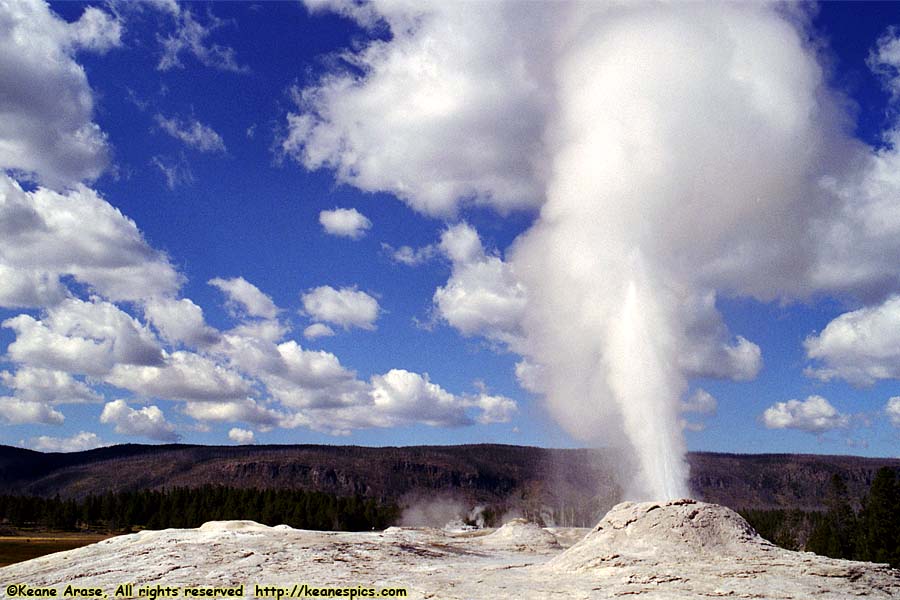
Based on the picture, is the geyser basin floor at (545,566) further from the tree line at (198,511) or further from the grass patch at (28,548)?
the tree line at (198,511)

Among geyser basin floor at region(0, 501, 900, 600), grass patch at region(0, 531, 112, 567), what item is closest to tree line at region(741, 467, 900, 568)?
geyser basin floor at region(0, 501, 900, 600)

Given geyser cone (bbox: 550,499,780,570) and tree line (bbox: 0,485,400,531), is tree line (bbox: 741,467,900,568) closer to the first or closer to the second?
geyser cone (bbox: 550,499,780,570)

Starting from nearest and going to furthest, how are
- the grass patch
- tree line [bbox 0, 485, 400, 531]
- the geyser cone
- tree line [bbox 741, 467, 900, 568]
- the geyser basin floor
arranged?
the geyser basin floor, the geyser cone, the grass patch, tree line [bbox 741, 467, 900, 568], tree line [bbox 0, 485, 400, 531]

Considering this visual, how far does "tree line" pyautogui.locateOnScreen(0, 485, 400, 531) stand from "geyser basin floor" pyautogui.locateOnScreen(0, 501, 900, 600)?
5943 cm

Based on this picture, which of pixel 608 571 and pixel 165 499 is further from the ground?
pixel 165 499

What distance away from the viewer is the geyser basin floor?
16656mm

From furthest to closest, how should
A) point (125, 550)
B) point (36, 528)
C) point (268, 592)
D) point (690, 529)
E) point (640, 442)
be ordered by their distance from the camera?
1. point (36, 528)
2. point (640, 442)
3. point (125, 550)
4. point (690, 529)
5. point (268, 592)

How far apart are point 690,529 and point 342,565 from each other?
987 centimetres

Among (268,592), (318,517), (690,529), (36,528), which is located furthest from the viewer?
(36,528)

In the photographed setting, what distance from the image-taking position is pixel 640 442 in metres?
32.8

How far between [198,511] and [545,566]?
77115 mm

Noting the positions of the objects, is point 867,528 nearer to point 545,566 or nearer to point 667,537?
point 667,537

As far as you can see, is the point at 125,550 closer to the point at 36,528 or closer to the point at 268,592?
the point at 268,592

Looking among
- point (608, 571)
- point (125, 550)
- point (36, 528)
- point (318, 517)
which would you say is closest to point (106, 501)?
point (36, 528)
